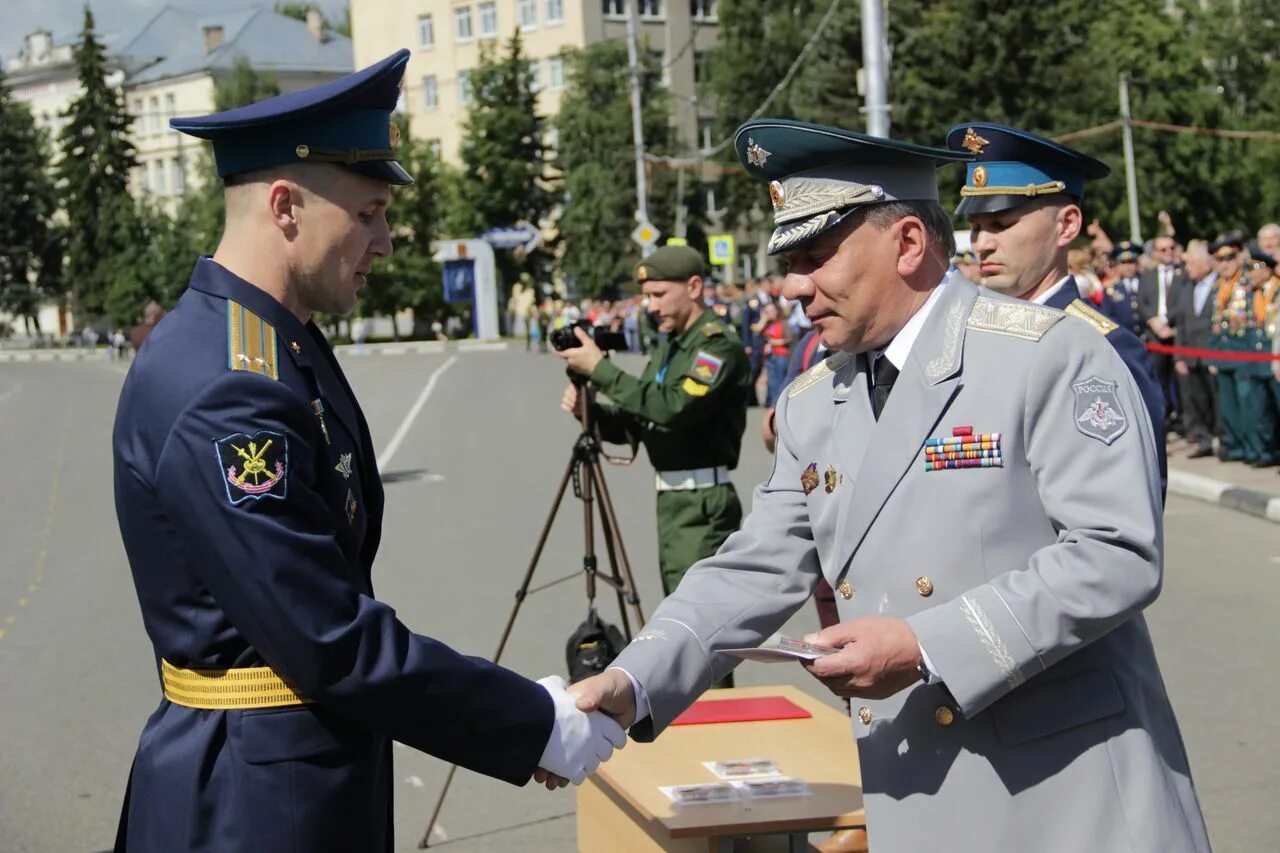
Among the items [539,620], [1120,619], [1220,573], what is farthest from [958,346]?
[1220,573]

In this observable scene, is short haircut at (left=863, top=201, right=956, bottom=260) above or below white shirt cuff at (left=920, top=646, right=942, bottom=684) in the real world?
above

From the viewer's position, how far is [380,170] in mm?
2990

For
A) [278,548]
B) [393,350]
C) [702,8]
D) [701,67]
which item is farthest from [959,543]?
[702,8]

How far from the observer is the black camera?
674cm

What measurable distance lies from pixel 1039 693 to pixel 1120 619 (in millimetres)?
240

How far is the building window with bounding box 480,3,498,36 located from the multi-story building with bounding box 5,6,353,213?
19.0 m

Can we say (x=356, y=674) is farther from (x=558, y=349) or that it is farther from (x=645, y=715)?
(x=558, y=349)

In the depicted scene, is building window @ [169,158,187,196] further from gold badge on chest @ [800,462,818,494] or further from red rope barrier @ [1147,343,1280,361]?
gold badge on chest @ [800,462,818,494]

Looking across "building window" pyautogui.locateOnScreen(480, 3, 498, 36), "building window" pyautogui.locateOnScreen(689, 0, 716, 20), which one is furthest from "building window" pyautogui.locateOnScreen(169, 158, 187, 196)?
"building window" pyautogui.locateOnScreen(689, 0, 716, 20)

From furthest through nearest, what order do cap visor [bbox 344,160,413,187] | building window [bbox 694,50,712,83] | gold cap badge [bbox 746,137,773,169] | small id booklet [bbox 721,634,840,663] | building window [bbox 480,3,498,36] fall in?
building window [bbox 480,3,498,36] < building window [bbox 694,50,712,83] < gold cap badge [bbox 746,137,773,169] < cap visor [bbox 344,160,413,187] < small id booklet [bbox 721,634,840,663]

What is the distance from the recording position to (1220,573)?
1026cm

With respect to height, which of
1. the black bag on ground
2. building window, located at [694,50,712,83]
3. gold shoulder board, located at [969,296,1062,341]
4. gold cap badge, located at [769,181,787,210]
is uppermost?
building window, located at [694,50,712,83]

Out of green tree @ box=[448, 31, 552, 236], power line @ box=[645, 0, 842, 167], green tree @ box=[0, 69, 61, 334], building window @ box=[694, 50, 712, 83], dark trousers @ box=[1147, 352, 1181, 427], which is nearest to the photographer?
dark trousers @ box=[1147, 352, 1181, 427]

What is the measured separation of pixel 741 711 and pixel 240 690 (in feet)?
8.12
